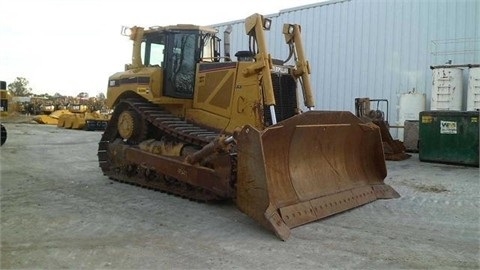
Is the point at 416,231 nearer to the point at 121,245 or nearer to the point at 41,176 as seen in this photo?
the point at 121,245

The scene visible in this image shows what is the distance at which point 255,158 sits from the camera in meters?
4.93

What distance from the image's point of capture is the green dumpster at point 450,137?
1069cm

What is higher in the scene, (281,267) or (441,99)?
(441,99)

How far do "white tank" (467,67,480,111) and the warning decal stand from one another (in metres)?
1.72

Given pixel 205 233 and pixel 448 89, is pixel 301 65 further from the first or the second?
pixel 448 89

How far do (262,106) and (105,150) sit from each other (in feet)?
11.6

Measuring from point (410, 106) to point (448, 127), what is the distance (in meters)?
2.50

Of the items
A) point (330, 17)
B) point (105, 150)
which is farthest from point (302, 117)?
point (330, 17)

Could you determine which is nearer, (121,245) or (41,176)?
(121,245)

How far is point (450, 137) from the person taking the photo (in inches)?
435

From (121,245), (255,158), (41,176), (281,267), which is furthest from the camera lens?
(41,176)

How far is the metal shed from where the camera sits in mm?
13375

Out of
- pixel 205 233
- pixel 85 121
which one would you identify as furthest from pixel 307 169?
pixel 85 121

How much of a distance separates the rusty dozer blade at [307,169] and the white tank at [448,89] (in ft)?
23.0
